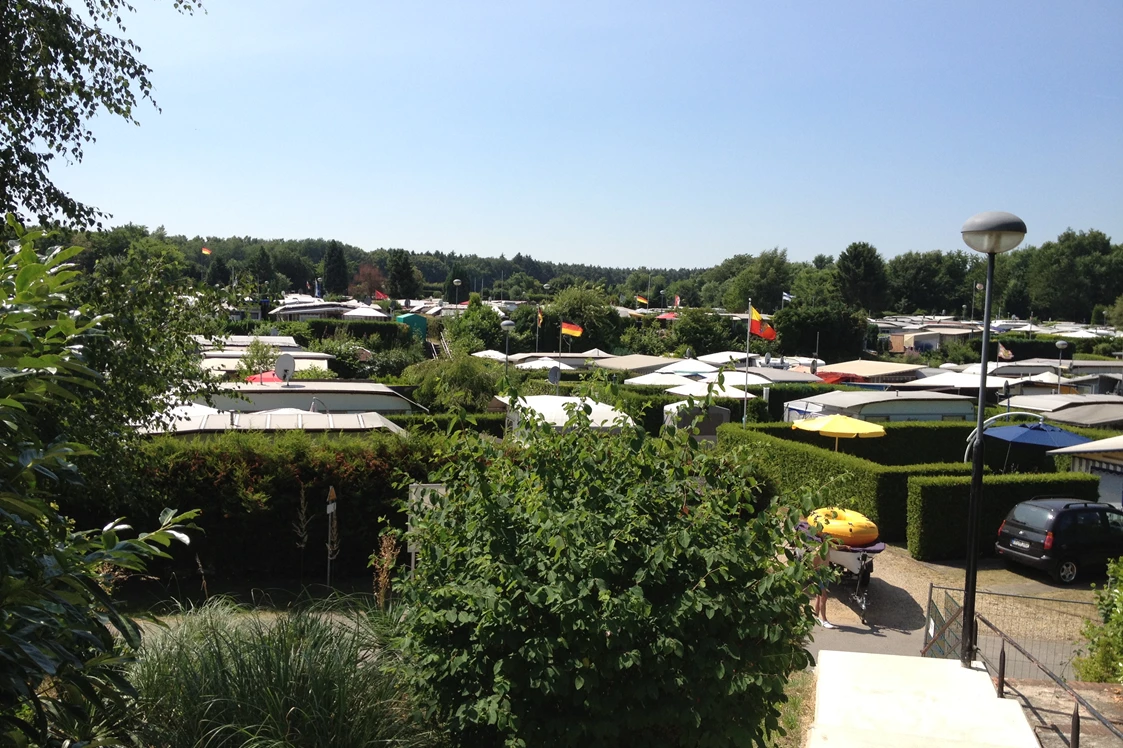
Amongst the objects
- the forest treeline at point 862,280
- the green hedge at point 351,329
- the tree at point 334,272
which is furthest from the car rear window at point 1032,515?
the tree at point 334,272

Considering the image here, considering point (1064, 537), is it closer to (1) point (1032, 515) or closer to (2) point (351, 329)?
(1) point (1032, 515)

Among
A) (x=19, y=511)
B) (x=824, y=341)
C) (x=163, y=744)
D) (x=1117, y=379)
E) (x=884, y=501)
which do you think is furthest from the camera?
(x=824, y=341)

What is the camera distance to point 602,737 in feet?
13.1

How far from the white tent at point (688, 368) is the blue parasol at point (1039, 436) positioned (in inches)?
461

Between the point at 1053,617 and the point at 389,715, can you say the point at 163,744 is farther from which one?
the point at 1053,617

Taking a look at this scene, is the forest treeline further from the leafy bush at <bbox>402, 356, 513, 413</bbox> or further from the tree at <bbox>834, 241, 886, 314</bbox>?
the leafy bush at <bbox>402, 356, 513, 413</bbox>

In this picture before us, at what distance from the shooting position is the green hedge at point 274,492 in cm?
992

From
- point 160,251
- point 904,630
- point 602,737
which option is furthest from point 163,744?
point 904,630

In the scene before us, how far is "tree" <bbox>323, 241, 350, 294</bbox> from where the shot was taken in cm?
10669

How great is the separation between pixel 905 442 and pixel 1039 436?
10.9 feet

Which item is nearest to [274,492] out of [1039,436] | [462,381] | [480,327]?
[462,381]

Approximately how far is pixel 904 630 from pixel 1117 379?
27886 mm

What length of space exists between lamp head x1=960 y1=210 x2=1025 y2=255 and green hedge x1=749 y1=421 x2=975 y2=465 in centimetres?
1262

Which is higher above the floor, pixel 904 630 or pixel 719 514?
pixel 719 514
